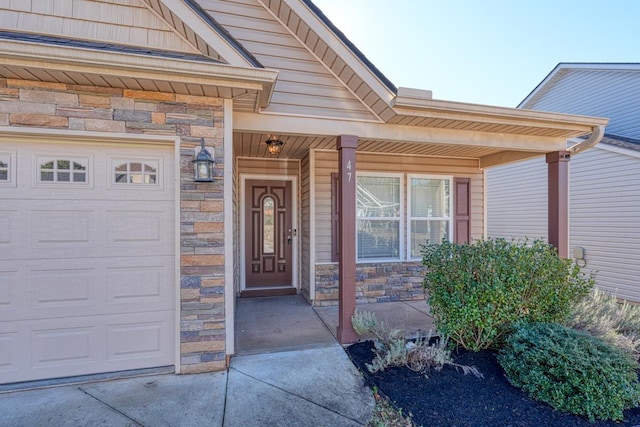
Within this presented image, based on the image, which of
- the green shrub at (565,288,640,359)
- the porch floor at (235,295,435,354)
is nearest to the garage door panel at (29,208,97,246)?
the porch floor at (235,295,435,354)

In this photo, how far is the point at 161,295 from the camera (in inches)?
122

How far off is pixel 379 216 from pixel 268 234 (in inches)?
79.2

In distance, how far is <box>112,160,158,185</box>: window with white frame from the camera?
119 inches

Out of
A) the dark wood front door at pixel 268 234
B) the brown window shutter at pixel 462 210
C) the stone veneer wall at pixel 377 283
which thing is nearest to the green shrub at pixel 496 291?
the stone veneer wall at pixel 377 283

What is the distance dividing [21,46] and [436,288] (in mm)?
4093

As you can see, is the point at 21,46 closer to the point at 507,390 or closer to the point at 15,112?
the point at 15,112

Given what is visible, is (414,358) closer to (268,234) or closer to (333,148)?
(333,148)

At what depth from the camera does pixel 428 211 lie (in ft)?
19.4

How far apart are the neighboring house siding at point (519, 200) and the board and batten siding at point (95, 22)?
28.1 feet

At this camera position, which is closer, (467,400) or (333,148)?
(467,400)

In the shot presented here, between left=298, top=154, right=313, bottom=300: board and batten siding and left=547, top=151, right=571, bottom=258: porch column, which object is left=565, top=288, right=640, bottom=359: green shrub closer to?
left=547, top=151, right=571, bottom=258: porch column

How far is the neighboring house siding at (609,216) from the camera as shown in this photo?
6.43 meters

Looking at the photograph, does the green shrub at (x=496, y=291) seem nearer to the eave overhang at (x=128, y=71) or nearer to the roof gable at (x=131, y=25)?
the eave overhang at (x=128, y=71)

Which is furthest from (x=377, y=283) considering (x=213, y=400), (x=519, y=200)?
(x=519, y=200)
